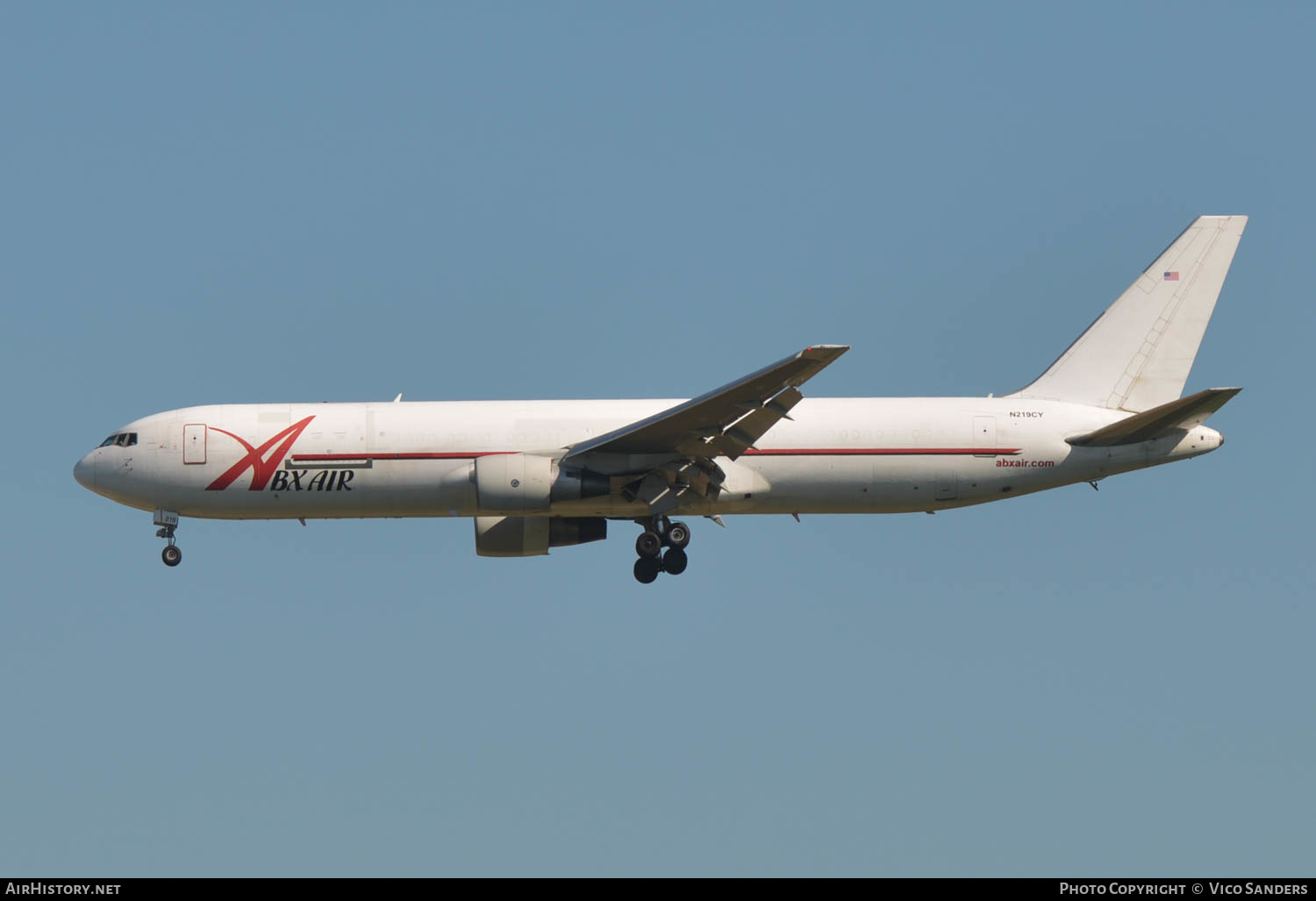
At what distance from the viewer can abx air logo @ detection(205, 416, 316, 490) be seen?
3647 centimetres

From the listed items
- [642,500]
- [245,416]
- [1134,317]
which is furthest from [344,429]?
[1134,317]

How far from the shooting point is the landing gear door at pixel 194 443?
36.9 meters

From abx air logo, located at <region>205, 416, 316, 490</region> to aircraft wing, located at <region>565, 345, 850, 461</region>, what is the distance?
681cm

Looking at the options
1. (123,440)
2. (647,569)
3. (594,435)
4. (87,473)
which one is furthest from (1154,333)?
(87,473)

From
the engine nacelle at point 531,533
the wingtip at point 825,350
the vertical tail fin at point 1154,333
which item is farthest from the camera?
the vertical tail fin at point 1154,333

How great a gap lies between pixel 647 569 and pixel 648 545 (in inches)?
25.3

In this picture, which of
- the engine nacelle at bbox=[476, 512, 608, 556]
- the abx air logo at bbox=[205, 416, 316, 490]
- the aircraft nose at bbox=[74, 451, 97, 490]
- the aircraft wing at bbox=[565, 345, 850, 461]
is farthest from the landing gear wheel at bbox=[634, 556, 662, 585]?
the aircraft nose at bbox=[74, 451, 97, 490]

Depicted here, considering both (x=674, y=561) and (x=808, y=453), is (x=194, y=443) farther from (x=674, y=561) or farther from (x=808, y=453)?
(x=808, y=453)

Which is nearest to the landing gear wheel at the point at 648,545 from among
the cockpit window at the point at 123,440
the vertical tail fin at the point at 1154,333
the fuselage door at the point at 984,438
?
the fuselage door at the point at 984,438

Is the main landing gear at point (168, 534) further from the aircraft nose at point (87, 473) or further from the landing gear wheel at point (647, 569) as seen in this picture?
the landing gear wheel at point (647, 569)

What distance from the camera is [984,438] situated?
1430 inches

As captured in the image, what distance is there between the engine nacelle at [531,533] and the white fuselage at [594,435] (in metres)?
1.45
